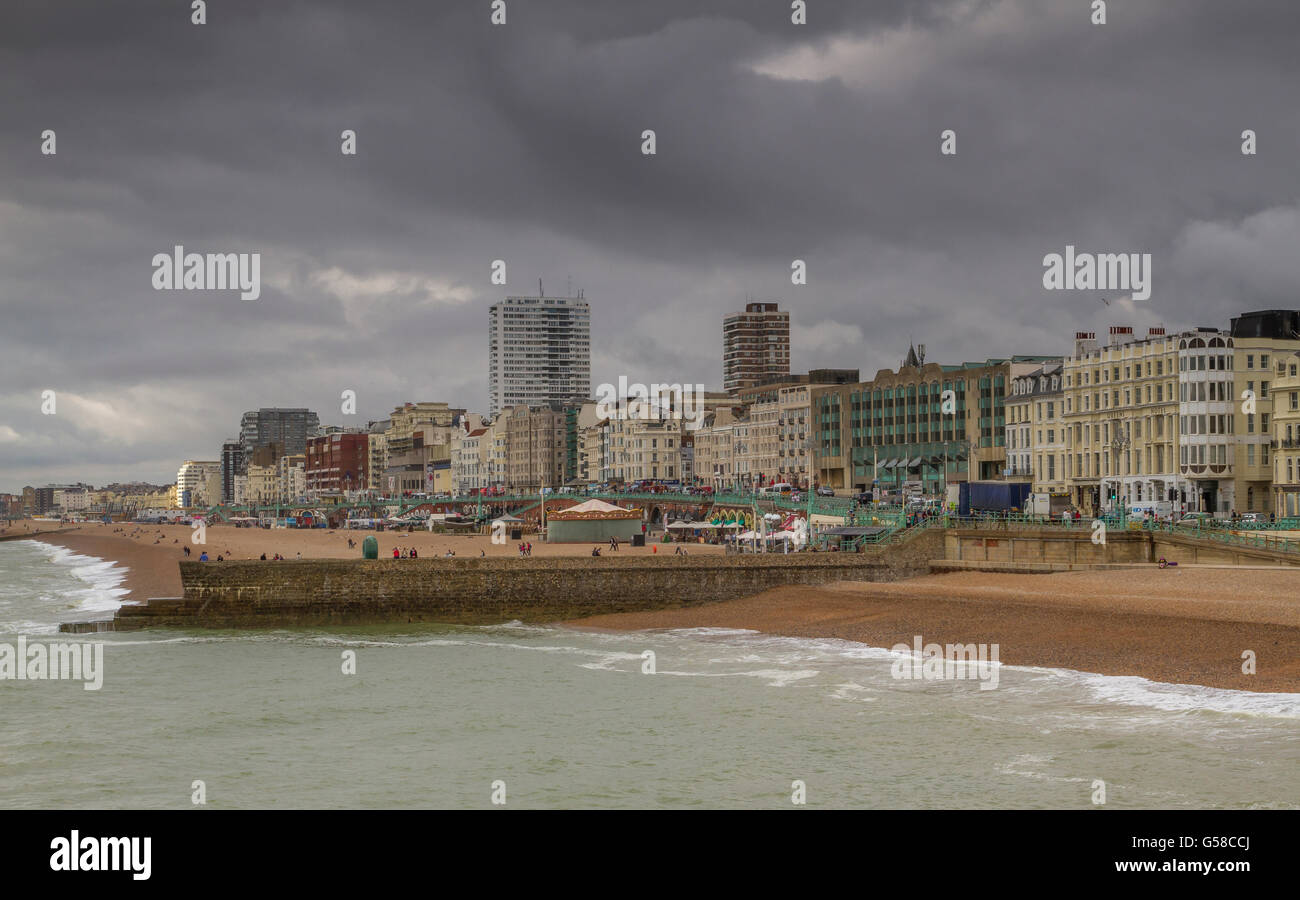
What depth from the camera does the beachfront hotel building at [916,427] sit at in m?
134

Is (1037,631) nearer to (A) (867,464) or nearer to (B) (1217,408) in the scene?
(B) (1217,408)

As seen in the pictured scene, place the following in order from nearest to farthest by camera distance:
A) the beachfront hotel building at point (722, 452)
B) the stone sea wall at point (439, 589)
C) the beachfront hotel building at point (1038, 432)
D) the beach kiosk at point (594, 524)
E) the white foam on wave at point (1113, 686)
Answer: the white foam on wave at point (1113, 686), the stone sea wall at point (439, 589), the beach kiosk at point (594, 524), the beachfront hotel building at point (1038, 432), the beachfront hotel building at point (722, 452)

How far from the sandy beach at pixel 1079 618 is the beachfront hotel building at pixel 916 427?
7420 cm

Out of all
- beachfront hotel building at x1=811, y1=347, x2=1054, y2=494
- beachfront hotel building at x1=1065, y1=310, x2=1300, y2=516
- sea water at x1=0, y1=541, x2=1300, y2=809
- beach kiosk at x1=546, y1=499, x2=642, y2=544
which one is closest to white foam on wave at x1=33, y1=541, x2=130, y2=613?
sea water at x1=0, y1=541, x2=1300, y2=809

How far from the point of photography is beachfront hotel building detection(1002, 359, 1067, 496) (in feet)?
323

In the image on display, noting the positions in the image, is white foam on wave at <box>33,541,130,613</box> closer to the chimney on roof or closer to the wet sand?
the wet sand

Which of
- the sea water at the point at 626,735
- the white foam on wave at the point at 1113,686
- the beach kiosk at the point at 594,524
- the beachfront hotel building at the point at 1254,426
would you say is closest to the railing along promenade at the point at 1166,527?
the beachfront hotel building at the point at 1254,426

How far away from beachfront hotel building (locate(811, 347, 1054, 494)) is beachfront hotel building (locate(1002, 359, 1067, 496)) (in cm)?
1808

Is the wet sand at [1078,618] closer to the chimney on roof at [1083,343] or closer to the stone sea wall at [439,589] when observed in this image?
the stone sea wall at [439,589]

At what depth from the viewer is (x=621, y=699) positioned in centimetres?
3412

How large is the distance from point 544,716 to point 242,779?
346 inches

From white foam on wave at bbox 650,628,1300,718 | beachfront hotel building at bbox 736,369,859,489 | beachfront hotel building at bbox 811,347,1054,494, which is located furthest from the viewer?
beachfront hotel building at bbox 736,369,859,489

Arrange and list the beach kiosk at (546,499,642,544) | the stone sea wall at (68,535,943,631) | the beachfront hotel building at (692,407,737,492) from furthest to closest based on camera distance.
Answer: the beachfront hotel building at (692,407,737,492) → the beach kiosk at (546,499,642,544) → the stone sea wall at (68,535,943,631)
